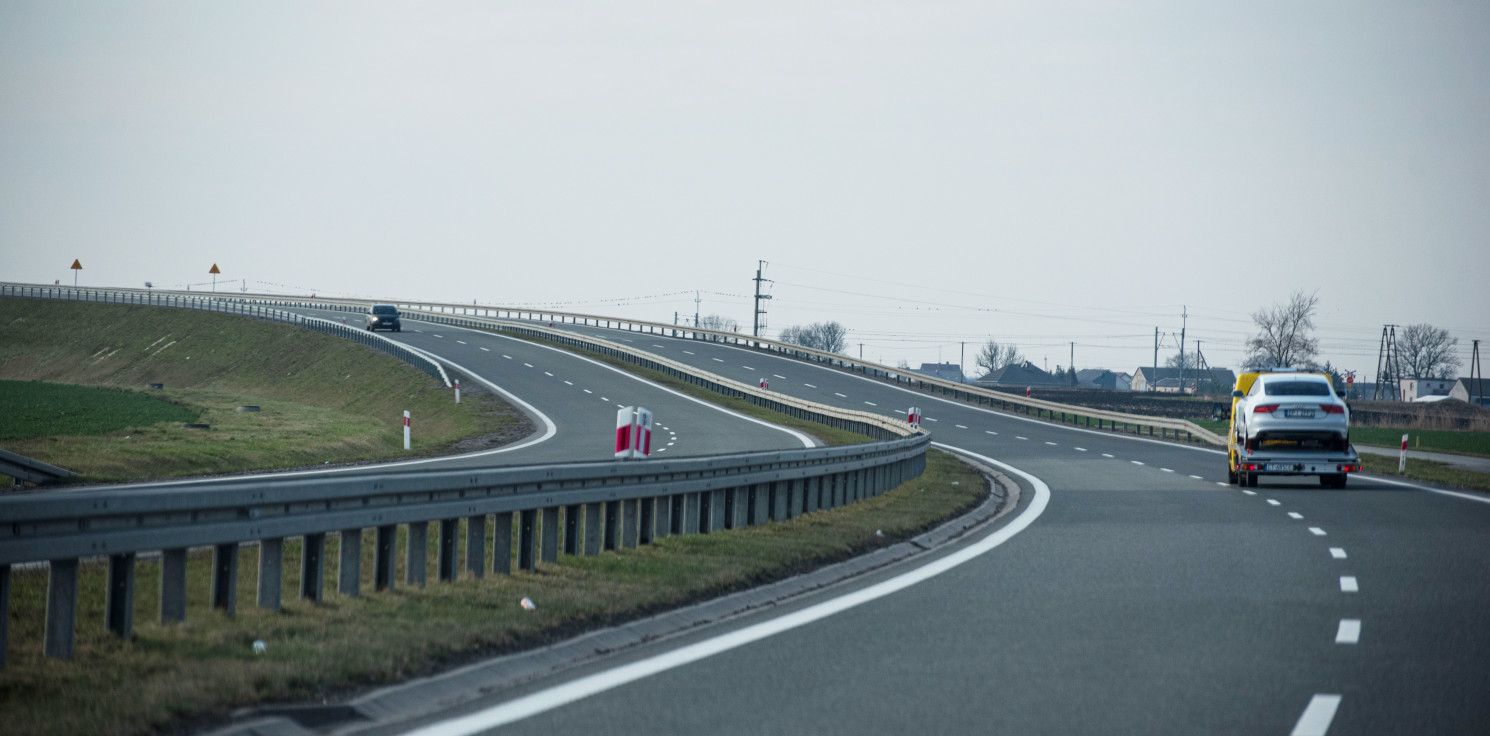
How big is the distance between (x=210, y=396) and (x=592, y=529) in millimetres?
40097

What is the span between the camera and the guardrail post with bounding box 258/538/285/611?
26.9 feet

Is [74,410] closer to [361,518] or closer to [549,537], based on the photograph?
[549,537]

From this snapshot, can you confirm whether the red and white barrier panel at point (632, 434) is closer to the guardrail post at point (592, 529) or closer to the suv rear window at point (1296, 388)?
the guardrail post at point (592, 529)

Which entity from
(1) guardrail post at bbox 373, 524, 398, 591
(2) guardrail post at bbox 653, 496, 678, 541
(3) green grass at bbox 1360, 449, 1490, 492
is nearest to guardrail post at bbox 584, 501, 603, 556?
(2) guardrail post at bbox 653, 496, 678, 541

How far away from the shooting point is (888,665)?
7805mm

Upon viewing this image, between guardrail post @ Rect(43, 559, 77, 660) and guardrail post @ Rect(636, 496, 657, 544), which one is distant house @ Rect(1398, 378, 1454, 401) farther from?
guardrail post @ Rect(43, 559, 77, 660)

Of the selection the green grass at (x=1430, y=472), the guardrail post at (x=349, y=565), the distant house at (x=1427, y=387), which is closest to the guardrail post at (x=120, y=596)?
the guardrail post at (x=349, y=565)

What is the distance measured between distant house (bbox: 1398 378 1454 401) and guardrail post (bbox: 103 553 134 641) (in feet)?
570

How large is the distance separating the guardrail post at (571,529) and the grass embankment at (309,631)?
0.27 m

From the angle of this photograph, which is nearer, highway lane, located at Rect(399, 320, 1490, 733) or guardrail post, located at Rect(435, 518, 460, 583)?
highway lane, located at Rect(399, 320, 1490, 733)

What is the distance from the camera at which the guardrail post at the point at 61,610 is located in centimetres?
672

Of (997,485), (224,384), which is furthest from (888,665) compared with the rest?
(224,384)

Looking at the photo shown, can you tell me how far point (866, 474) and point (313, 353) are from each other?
185ft

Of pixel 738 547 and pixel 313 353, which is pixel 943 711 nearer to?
pixel 738 547
